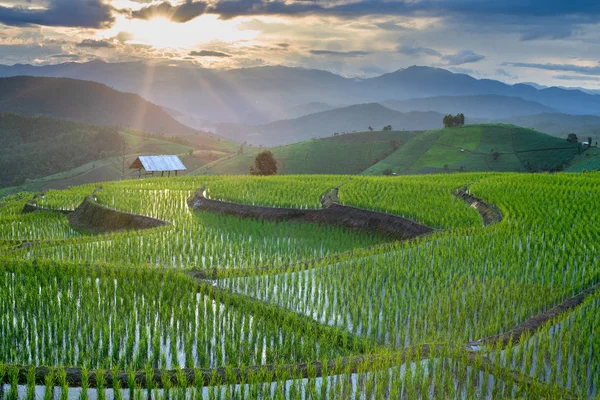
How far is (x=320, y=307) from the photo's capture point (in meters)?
8.98

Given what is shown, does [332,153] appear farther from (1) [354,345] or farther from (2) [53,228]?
(1) [354,345]

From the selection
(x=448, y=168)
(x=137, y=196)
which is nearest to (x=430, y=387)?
(x=137, y=196)

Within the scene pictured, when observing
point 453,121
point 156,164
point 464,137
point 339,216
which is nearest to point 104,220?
point 339,216

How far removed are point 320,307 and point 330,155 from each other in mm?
91293

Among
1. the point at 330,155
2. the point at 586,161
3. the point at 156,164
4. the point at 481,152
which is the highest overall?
the point at 156,164

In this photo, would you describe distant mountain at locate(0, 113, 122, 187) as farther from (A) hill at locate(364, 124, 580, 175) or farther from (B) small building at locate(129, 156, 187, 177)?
(B) small building at locate(129, 156, 187, 177)

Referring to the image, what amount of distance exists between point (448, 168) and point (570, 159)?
1520 cm

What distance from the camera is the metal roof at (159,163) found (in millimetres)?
38469

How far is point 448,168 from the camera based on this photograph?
76188mm

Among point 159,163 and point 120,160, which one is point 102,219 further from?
point 120,160

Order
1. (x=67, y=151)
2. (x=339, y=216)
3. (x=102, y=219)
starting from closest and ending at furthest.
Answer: (x=339, y=216), (x=102, y=219), (x=67, y=151)

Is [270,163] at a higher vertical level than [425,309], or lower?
lower

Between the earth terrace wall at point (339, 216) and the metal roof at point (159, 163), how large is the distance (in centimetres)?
1761

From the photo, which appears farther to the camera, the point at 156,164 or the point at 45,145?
the point at 45,145
